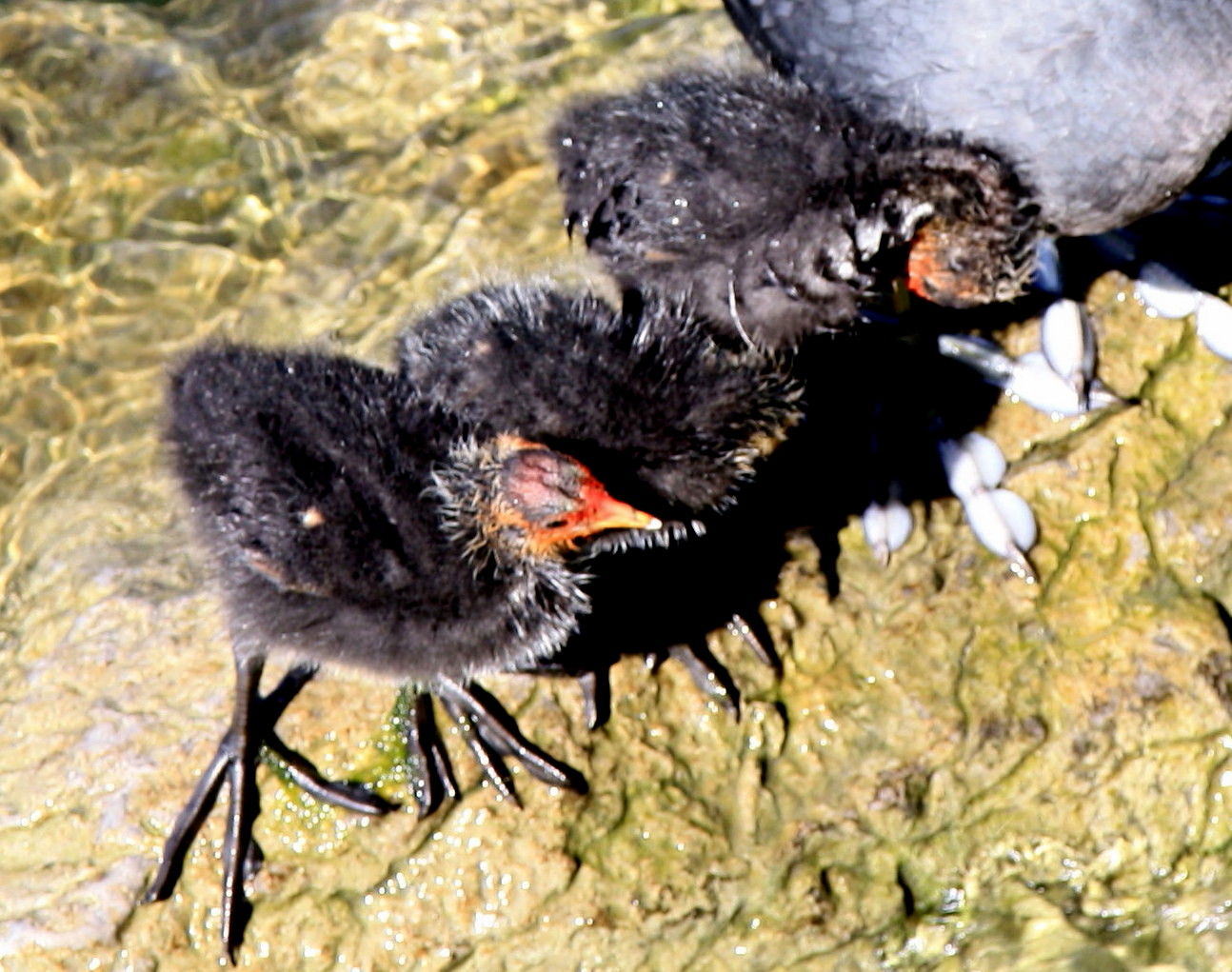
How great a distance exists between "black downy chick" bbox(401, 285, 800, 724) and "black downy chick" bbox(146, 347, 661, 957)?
0.08 meters

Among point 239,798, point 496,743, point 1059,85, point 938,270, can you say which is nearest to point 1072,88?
point 1059,85

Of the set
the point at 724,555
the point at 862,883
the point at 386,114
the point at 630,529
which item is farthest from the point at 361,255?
the point at 862,883

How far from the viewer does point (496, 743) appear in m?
3.42

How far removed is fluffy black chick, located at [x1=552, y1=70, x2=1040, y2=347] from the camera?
3178mm

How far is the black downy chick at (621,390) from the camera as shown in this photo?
3031mm

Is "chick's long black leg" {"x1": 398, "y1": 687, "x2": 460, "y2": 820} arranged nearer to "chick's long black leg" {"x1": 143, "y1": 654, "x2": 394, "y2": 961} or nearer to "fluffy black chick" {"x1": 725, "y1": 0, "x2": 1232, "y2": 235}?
"chick's long black leg" {"x1": 143, "y1": 654, "x2": 394, "y2": 961}

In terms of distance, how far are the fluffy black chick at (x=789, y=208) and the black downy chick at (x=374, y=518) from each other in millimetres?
618

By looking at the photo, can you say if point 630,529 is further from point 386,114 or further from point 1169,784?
point 386,114

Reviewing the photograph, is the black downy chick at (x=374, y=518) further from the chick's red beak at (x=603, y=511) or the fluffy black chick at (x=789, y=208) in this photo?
the fluffy black chick at (x=789, y=208)

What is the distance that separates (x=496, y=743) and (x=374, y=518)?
0.71 metres

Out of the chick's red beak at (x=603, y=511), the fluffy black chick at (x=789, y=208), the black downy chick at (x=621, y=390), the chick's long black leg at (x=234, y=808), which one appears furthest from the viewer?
the chick's long black leg at (x=234, y=808)

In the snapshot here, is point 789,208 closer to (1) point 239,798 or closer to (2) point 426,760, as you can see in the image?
(2) point 426,760

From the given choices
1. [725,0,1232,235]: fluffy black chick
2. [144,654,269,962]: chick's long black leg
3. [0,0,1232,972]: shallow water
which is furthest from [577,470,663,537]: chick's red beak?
[725,0,1232,235]: fluffy black chick

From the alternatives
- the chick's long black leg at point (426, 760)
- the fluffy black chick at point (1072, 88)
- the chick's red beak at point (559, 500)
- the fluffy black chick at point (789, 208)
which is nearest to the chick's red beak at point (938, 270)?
the fluffy black chick at point (789, 208)
